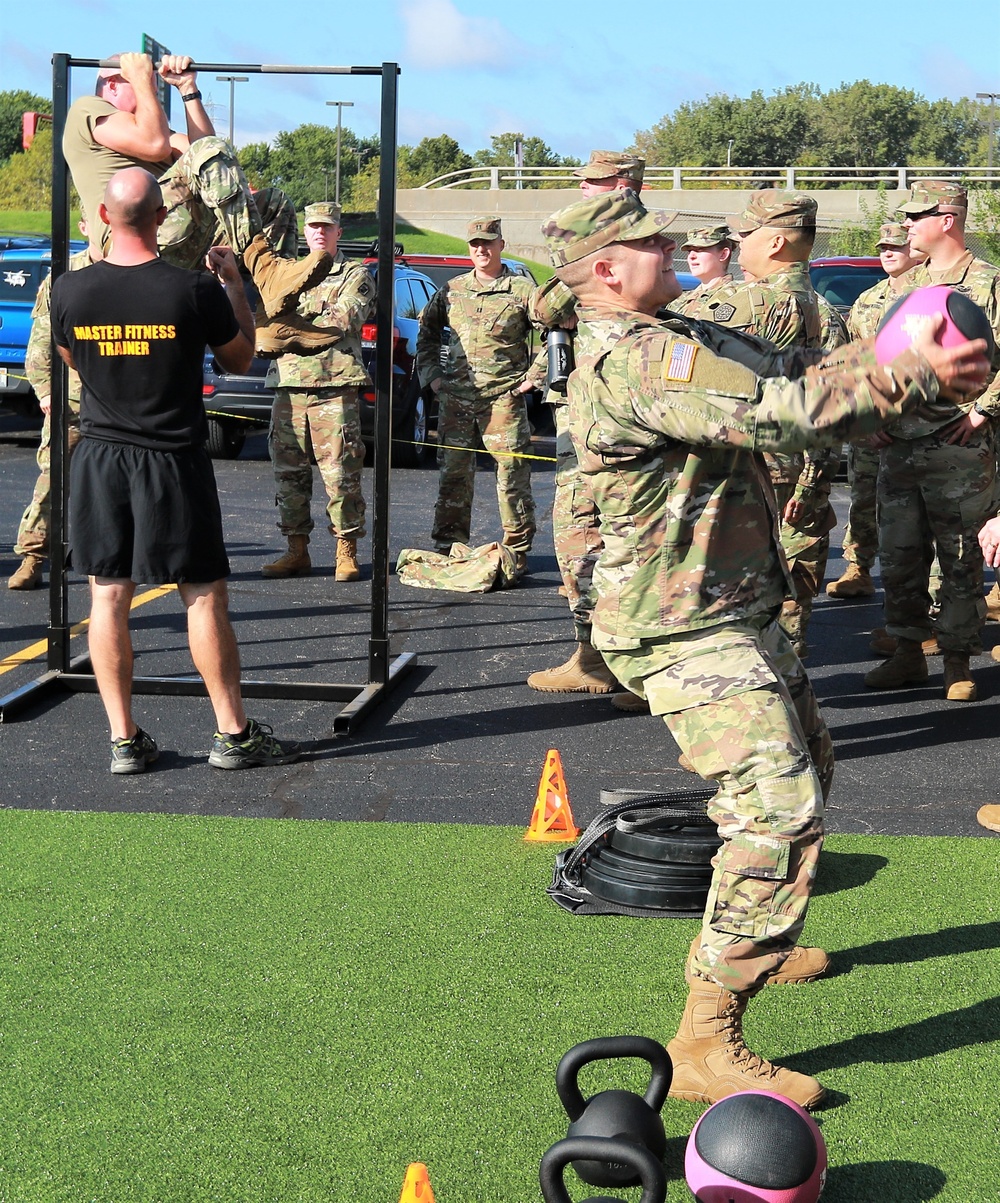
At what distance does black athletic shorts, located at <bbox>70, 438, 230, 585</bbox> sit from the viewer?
5625 mm

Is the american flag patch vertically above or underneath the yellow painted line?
above

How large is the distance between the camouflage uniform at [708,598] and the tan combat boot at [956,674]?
4.00 meters

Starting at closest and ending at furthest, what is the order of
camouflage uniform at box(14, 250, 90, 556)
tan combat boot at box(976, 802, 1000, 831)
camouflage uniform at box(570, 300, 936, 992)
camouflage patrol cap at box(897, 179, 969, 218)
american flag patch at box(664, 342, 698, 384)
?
american flag patch at box(664, 342, 698, 384)
camouflage uniform at box(570, 300, 936, 992)
tan combat boot at box(976, 802, 1000, 831)
camouflage patrol cap at box(897, 179, 969, 218)
camouflage uniform at box(14, 250, 90, 556)

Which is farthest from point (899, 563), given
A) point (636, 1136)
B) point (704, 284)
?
point (636, 1136)

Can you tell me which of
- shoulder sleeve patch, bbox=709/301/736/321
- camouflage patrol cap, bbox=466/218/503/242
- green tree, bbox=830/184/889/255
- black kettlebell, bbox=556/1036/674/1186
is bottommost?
black kettlebell, bbox=556/1036/674/1186

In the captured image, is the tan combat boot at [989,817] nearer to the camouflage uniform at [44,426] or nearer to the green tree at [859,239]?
the camouflage uniform at [44,426]

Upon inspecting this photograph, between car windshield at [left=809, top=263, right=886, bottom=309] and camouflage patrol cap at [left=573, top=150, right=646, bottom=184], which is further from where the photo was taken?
car windshield at [left=809, top=263, right=886, bottom=309]

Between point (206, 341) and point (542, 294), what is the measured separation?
92.7 inches

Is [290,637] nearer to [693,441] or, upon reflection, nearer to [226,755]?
[226,755]

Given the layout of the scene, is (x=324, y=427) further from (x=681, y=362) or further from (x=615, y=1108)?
(x=615, y=1108)

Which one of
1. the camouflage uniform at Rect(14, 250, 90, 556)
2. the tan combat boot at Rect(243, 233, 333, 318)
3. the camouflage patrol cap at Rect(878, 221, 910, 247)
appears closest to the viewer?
the tan combat boot at Rect(243, 233, 333, 318)

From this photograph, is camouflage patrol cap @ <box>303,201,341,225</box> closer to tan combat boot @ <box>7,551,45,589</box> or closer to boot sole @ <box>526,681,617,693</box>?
tan combat boot @ <box>7,551,45,589</box>

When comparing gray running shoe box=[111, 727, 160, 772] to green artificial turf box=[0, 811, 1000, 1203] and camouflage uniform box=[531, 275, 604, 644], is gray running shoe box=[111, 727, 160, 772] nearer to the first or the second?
green artificial turf box=[0, 811, 1000, 1203]

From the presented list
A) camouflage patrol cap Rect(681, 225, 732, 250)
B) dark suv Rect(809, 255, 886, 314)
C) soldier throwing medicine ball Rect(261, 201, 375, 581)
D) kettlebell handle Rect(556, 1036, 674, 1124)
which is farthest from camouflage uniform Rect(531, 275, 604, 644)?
Result: dark suv Rect(809, 255, 886, 314)
